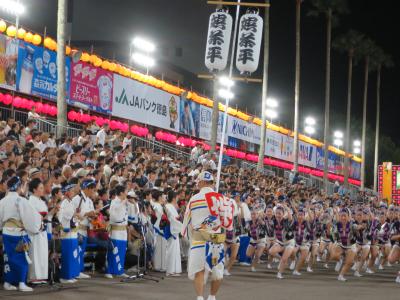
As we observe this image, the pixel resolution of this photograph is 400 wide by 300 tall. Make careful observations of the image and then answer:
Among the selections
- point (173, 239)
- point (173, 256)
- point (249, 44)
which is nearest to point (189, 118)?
point (249, 44)

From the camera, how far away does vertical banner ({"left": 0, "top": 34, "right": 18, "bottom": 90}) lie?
822 inches

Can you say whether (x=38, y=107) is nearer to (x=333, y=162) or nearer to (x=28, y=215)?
(x=28, y=215)

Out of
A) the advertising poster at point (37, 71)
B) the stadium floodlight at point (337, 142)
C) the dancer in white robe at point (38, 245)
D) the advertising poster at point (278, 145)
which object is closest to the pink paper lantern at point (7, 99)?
the advertising poster at point (37, 71)

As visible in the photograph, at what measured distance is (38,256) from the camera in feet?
39.3

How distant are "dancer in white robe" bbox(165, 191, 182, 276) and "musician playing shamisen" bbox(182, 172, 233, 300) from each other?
17.2 ft

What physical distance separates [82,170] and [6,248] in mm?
4074

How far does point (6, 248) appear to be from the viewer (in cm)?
1168

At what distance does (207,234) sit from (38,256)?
3.39m

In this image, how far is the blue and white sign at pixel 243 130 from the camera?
128 ft

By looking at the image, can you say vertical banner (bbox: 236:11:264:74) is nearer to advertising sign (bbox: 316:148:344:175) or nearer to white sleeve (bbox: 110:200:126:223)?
white sleeve (bbox: 110:200:126:223)

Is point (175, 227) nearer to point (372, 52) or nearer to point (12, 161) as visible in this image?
point (12, 161)

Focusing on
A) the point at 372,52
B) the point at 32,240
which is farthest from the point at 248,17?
the point at 372,52

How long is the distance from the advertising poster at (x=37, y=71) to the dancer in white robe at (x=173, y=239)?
8.25 m

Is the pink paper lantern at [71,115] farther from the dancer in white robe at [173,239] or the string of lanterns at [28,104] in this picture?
the dancer in white robe at [173,239]
